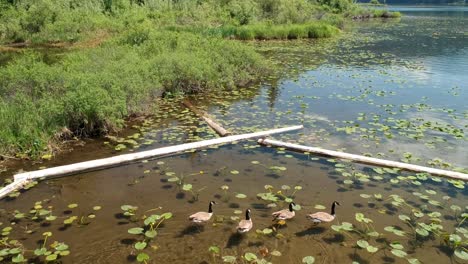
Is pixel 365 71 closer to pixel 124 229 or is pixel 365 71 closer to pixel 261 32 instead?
pixel 261 32

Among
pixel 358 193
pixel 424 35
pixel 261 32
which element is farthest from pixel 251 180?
pixel 424 35

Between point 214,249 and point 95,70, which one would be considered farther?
point 95,70

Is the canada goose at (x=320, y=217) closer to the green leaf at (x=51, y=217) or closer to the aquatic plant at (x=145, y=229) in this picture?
the aquatic plant at (x=145, y=229)

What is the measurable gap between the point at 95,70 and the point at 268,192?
7.95 meters

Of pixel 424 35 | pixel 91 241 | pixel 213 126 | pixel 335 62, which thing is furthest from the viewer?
pixel 424 35

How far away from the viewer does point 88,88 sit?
10266mm

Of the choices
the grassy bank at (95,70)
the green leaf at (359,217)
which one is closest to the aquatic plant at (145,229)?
the green leaf at (359,217)

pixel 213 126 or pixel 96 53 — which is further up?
pixel 96 53

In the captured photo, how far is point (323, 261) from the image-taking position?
5.77m

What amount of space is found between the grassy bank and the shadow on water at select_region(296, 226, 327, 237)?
20.1 ft

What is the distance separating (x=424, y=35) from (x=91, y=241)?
42.7m

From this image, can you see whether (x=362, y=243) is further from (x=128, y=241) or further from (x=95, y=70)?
(x=95, y=70)

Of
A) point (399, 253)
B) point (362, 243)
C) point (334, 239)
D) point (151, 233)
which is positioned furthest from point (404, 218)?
point (151, 233)

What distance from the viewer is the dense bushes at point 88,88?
943cm
